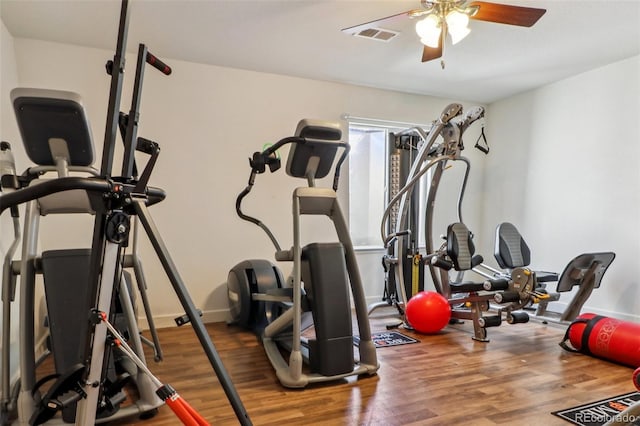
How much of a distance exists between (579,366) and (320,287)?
6.08 ft

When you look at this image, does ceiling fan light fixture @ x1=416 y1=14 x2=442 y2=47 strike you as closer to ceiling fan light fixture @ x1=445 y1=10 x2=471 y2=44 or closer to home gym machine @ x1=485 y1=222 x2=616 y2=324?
ceiling fan light fixture @ x1=445 y1=10 x2=471 y2=44

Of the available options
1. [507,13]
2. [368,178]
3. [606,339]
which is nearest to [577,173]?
[606,339]

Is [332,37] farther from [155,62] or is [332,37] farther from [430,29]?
[155,62]

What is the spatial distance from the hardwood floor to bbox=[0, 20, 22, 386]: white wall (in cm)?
88

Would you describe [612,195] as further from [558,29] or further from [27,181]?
[27,181]

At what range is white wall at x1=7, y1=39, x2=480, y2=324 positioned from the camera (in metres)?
3.38

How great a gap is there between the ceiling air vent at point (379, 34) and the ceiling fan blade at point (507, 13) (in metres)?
0.84

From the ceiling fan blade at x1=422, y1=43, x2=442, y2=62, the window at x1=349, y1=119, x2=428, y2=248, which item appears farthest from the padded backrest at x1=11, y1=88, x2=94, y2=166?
the window at x1=349, y1=119, x2=428, y2=248

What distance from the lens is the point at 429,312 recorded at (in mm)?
3287

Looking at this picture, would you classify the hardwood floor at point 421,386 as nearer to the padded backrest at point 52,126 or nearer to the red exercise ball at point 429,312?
the red exercise ball at point 429,312

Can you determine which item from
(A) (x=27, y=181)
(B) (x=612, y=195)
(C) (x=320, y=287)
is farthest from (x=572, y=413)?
(A) (x=27, y=181)

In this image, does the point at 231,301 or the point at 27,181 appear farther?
the point at 231,301

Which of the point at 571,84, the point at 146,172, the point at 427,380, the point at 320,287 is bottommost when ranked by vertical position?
the point at 427,380

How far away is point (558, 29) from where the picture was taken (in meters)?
3.02
